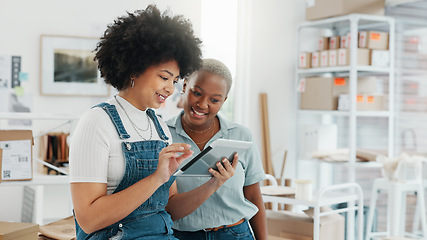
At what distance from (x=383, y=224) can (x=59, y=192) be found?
9.12ft

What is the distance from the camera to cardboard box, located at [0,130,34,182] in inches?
87.8

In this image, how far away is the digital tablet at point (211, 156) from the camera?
58.2 inches

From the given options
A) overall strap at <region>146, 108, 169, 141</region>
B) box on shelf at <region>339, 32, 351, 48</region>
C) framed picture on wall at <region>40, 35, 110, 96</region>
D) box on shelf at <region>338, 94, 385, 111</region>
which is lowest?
overall strap at <region>146, 108, 169, 141</region>

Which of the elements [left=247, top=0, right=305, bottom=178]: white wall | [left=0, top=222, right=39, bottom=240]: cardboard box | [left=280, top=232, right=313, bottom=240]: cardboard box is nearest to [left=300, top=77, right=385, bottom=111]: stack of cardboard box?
[left=247, top=0, right=305, bottom=178]: white wall

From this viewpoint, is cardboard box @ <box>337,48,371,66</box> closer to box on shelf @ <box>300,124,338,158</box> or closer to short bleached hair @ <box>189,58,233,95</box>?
box on shelf @ <box>300,124,338,158</box>

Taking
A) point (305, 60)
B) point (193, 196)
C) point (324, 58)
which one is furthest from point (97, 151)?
point (305, 60)

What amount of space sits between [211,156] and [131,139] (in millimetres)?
279

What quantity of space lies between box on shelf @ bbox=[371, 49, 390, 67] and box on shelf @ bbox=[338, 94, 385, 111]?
27cm

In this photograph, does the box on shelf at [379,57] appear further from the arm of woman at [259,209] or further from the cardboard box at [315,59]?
the arm of woman at [259,209]

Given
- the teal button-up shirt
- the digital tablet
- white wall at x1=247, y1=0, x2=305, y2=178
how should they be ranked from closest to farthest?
the digital tablet < the teal button-up shirt < white wall at x1=247, y1=0, x2=305, y2=178

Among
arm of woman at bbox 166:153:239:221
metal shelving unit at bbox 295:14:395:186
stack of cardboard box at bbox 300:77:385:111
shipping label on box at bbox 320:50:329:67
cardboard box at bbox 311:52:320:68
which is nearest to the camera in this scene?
arm of woman at bbox 166:153:239:221

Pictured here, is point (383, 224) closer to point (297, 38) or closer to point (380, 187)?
point (380, 187)

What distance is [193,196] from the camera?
1667mm

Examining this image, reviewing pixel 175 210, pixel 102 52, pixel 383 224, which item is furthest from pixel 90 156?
pixel 383 224
